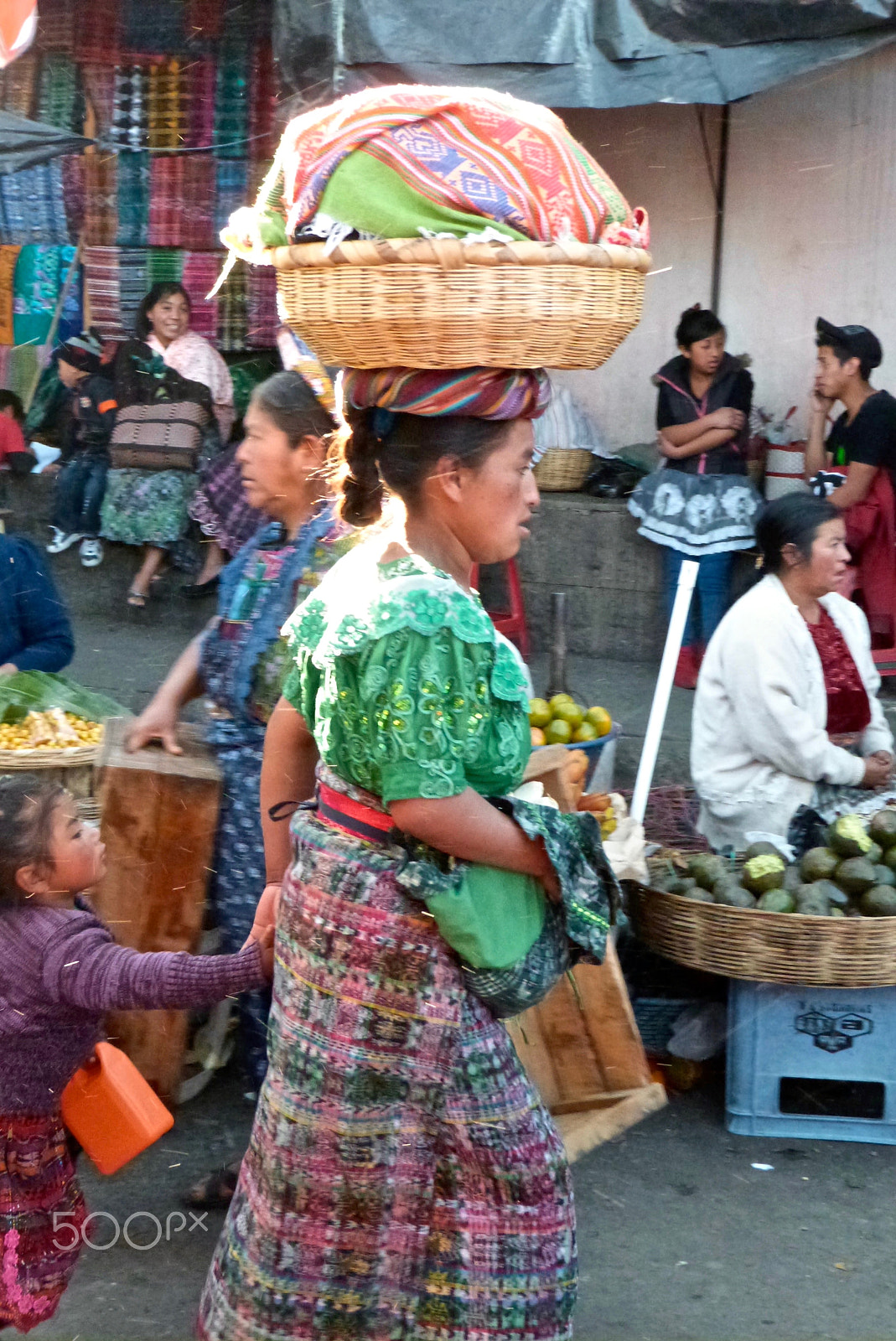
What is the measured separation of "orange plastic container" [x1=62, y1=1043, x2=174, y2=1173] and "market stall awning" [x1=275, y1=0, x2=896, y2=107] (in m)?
4.76

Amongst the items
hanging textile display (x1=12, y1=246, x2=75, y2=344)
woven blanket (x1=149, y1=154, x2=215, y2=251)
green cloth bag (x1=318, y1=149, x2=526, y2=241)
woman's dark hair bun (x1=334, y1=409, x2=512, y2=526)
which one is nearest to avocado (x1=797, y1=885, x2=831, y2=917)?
woman's dark hair bun (x1=334, y1=409, x2=512, y2=526)

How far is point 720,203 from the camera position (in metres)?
7.61

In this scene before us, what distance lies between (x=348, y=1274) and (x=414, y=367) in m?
1.32

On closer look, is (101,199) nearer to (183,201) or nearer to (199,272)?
(183,201)

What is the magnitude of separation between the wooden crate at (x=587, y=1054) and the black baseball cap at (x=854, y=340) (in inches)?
135

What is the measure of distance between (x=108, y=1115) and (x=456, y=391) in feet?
4.82

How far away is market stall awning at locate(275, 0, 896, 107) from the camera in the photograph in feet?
19.9

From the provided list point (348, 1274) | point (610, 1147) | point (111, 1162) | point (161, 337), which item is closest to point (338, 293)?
point (348, 1274)

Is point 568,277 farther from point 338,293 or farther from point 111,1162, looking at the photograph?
point 111,1162

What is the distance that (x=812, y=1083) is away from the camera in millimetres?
3799

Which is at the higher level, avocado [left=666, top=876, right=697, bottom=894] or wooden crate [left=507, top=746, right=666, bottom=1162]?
avocado [left=666, top=876, right=697, bottom=894]

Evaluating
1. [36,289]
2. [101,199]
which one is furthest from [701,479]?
[36,289]

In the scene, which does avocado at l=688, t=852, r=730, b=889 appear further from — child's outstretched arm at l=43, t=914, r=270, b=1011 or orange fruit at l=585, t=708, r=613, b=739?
child's outstretched arm at l=43, t=914, r=270, b=1011

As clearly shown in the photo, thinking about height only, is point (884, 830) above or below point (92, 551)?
below
